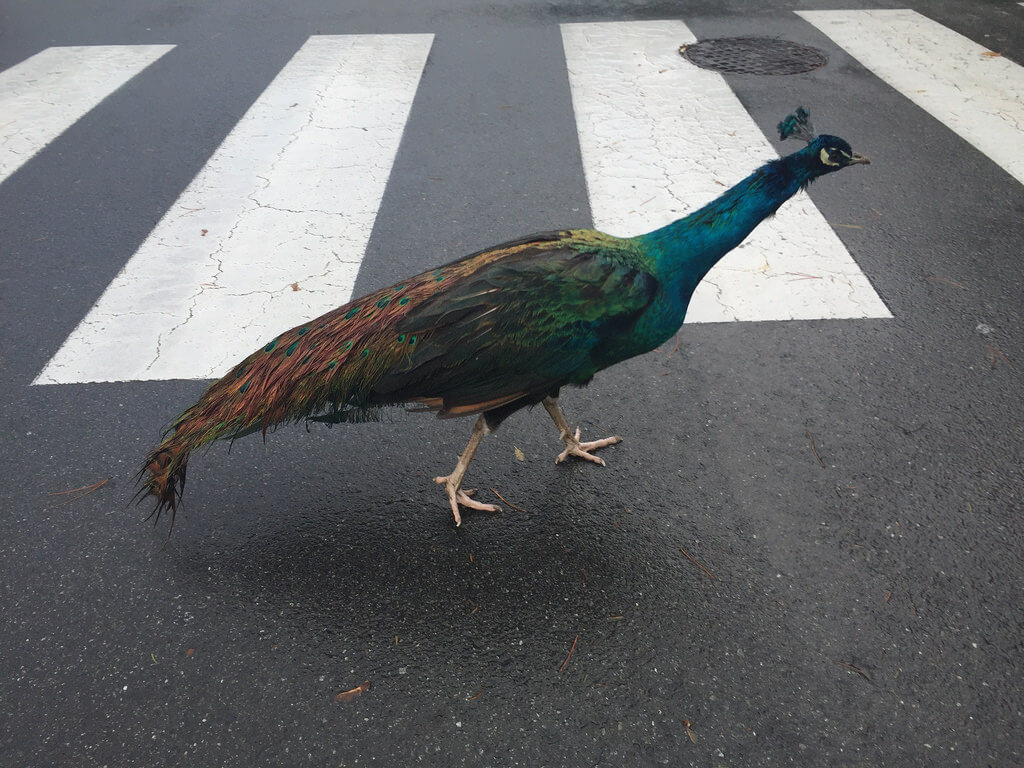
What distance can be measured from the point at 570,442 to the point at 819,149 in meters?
1.46

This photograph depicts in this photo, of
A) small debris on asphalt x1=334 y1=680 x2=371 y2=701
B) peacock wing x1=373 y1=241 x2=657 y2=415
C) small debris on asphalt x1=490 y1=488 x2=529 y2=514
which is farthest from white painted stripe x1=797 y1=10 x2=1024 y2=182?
small debris on asphalt x1=334 y1=680 x2=371 y2=701

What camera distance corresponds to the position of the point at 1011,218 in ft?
15.7

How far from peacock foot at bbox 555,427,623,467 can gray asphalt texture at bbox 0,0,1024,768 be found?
0.18ft

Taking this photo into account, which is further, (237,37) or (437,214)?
(237,37)

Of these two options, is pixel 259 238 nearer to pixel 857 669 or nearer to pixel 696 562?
pixel 696 562

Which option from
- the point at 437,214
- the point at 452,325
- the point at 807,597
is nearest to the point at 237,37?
the point at 437,214

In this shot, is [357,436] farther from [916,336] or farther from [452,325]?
[916,336]

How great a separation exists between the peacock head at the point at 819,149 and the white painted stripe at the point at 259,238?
2372 mm

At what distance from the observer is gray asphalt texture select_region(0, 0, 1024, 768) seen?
94.3 inches

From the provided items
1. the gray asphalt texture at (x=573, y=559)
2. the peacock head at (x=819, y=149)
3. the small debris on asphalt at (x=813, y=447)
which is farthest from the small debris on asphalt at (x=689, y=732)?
the peacock head at (x=819, y=149)

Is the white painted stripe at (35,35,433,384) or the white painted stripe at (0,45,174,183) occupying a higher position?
the white painted stripe at (0,45,174,183)

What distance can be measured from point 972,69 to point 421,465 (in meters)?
6.15

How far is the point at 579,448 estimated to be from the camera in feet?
10.9

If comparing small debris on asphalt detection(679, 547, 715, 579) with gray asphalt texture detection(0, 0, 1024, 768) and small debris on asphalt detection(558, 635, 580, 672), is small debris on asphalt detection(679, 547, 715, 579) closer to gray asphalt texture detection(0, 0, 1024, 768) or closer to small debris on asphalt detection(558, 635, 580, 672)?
gray asphalt texture detection(0, 0, 1024, 768)
